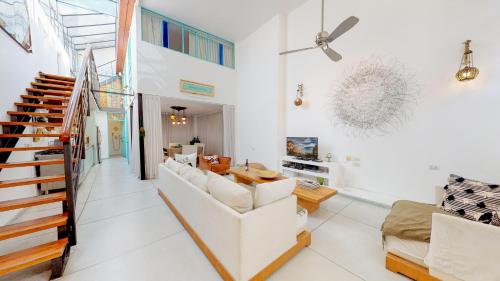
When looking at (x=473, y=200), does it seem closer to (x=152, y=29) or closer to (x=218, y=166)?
(x=218, y=166)

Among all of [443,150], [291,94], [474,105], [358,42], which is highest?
[358,42]

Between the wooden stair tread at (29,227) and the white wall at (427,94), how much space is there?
4.49 m

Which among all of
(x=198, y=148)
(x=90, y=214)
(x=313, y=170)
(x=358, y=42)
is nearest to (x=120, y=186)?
(x=90, y=214)

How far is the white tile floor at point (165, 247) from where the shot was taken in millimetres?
1580

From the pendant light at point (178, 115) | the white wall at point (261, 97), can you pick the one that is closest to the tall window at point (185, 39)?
the white wall at point (261, 97)

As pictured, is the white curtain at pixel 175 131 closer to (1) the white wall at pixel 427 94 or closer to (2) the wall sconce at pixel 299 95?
(2) the wall sconce at pixel 299 95

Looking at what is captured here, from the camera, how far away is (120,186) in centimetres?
414

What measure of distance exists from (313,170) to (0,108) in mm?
5383

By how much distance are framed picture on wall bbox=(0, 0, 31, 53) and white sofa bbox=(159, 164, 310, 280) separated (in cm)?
375

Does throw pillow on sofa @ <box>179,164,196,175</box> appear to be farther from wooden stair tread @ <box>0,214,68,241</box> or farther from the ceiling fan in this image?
the ceiling fan

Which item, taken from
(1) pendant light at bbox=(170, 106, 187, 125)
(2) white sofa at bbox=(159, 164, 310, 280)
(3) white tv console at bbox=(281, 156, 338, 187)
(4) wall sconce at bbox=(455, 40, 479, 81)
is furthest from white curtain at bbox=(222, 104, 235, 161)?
(4) wall sconce at bbox=(455, 40, 479, 81)

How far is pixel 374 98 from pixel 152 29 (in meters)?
5.85

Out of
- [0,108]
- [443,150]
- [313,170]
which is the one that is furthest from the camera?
[313,170]

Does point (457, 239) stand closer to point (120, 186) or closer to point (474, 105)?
point (474, 105)
